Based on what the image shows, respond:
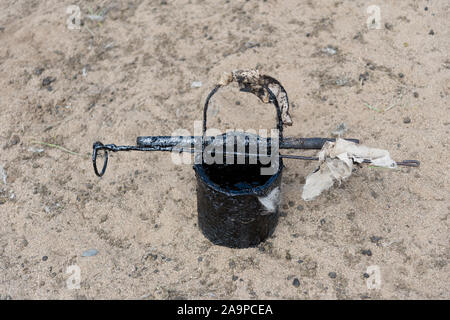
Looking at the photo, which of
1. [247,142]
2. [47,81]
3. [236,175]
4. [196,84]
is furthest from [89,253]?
[47,81]

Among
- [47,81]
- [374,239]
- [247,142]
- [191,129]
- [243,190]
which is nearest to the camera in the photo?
[243,190]

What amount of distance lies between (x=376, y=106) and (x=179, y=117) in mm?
1737

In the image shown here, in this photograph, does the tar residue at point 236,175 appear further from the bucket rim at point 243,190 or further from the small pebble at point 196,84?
the small pebble at point 196,84

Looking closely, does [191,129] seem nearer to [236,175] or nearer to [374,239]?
[236,175]

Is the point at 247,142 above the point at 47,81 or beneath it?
above

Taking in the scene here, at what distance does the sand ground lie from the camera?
2.52 m

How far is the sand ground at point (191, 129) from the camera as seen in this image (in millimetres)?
2523

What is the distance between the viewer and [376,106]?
3.47 metres

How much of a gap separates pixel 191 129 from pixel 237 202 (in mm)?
1361

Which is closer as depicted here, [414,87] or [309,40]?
[414,87]

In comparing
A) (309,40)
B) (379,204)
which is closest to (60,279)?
(379,204)

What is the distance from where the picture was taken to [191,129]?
3.48 meters

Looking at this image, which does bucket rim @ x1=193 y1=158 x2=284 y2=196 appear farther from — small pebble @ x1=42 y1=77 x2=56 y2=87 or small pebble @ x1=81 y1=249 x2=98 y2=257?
small pebble @ x1=42 y1=77 x2=56 y2=87
